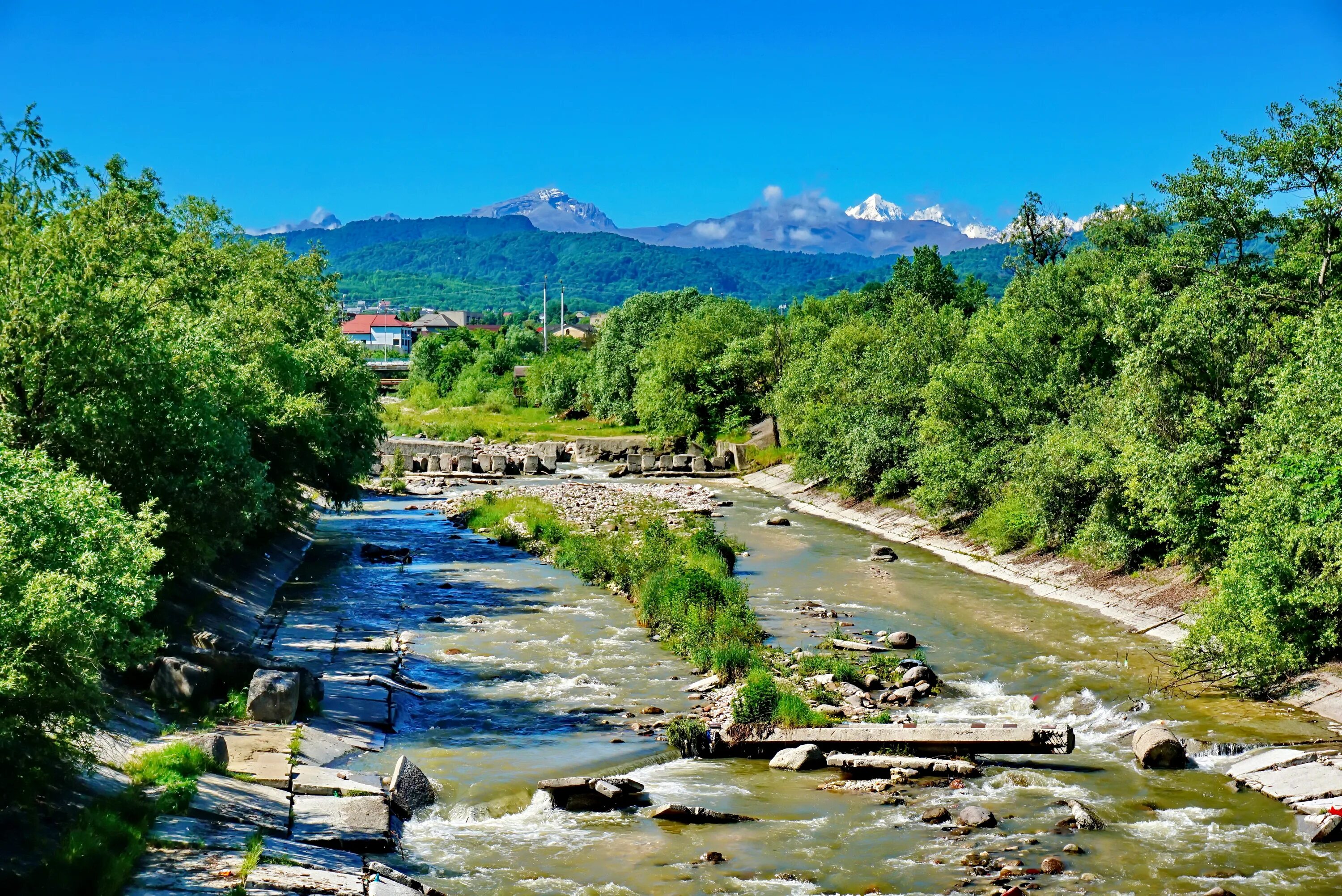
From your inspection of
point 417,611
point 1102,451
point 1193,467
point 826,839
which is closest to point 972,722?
point 826,839

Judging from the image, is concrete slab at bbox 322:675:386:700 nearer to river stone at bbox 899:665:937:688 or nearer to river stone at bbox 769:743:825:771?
river stone at bbox 769:743:825:771

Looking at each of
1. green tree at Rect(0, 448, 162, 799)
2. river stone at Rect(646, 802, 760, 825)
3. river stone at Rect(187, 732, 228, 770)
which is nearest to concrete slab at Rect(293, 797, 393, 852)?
river stone at Rect(187, 732, 228, 770)

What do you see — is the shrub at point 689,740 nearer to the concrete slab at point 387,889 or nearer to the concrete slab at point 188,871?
the concrete slab at point 387,889

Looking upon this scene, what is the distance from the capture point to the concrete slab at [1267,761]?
65.2ft

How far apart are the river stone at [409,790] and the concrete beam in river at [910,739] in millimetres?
5994

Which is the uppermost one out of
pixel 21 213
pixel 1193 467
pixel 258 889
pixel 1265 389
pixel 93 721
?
pixel 21 213

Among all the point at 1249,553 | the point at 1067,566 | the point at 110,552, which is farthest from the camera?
the point at 1067,566

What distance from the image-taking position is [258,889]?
525 inches

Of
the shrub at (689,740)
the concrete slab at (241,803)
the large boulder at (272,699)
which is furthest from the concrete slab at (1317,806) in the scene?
the large boulder at (272,699)

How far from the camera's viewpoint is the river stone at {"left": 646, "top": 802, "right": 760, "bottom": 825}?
60.3 feet

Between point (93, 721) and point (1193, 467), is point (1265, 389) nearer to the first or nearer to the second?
point (1193, 467)

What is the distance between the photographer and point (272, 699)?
21125mm

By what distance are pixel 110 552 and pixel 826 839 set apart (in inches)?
443

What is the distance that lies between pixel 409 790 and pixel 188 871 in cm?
528
